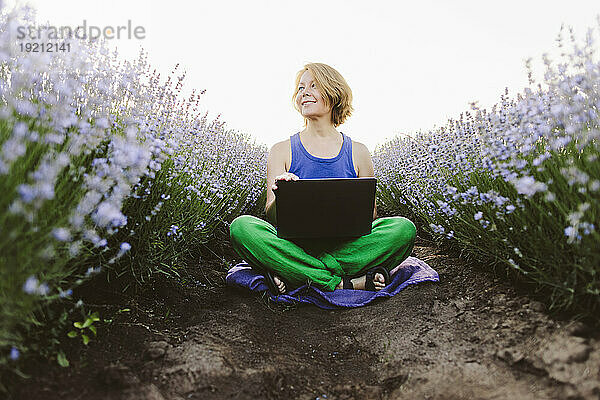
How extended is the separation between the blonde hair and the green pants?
80cm

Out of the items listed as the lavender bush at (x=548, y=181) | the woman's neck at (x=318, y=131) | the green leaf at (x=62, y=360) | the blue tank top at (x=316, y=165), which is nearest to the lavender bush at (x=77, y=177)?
the green leaf at (x=62, y=360)

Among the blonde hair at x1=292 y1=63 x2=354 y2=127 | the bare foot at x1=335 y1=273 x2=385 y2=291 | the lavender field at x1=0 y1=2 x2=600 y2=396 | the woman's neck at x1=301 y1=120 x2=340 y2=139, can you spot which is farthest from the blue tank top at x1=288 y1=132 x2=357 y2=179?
the bare foot at x1=335 y1=273 x2=385 y2=291

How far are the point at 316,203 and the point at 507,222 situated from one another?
0.84 metres

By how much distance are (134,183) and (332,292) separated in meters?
1.35

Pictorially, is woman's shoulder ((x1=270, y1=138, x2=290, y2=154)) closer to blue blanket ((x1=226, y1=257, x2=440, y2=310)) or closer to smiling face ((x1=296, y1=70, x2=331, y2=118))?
smiling face ((x1=296, y1=70, x2=331, y2=118))

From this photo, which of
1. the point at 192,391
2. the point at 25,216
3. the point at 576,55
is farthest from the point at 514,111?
the point at 25,216

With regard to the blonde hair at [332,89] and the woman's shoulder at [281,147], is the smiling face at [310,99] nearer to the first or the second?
the blonde hair at [332,89]

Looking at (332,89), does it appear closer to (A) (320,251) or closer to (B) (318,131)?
(B) (318,131)

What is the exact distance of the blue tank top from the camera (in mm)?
2809

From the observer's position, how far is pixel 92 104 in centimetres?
177

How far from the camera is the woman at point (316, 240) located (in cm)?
248

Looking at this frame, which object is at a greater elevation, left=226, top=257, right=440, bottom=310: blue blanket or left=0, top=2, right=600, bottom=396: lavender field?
left=0, top=2, right=600, bottom=396: lavender field

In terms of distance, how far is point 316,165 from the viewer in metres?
2.81

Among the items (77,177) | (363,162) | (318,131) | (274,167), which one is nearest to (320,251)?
(274,167)
